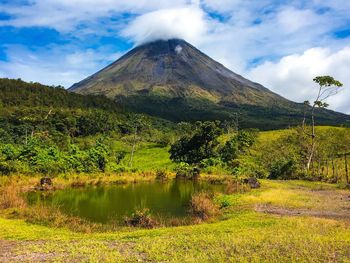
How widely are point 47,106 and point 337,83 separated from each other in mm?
112771

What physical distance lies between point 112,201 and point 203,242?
22.5m

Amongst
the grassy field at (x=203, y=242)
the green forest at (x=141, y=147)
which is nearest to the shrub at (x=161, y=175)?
the green forest at (x=141, y=147)

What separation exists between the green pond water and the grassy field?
6.34 metres

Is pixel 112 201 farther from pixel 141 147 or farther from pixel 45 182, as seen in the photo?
pixel 141 147

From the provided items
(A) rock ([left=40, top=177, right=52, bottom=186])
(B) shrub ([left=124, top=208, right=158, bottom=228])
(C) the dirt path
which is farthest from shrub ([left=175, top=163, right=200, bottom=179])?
(B) shrub ([left=124, top=208, right=158, bottom=228])

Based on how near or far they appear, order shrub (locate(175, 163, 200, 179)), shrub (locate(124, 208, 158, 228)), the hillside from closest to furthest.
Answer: shrub (locate(124, 208, 158, 228)) < shrub (locate(175, 163, 200, 179)) < the hillside

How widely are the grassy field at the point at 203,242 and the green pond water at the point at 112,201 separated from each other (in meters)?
6.34

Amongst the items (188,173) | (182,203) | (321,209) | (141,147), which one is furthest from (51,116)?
(321,209)

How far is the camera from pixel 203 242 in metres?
16.8

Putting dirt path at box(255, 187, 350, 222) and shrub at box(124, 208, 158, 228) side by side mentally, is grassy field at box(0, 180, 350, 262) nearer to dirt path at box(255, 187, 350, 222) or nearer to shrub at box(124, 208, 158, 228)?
dirt path at box(255, 187, 350, 222)

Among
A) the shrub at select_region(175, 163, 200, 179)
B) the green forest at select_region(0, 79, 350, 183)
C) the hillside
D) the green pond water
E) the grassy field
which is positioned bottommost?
the green pond water

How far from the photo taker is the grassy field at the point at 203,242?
47.6 feet

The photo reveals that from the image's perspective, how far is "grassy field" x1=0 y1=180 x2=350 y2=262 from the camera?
14523mm

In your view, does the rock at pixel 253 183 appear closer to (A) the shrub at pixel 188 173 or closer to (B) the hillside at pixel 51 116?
(A) the shrub at pixel 188 173
